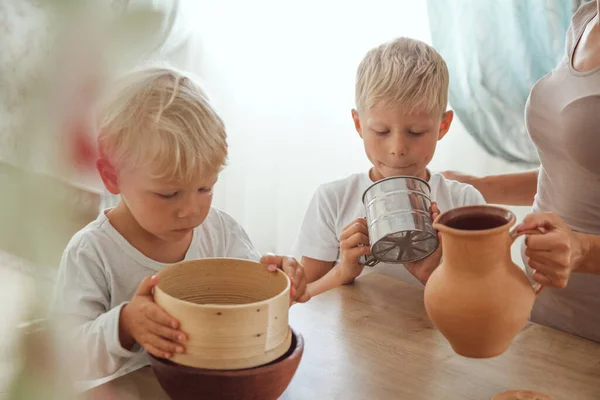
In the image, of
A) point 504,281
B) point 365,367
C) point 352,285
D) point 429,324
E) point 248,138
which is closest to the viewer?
point 504,281

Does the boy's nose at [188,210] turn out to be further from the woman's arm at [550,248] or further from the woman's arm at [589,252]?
the woman's arm at [589,252]

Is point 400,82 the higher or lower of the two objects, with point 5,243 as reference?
lower

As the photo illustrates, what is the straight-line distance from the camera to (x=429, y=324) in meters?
1.17

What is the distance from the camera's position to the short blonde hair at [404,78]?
1382 mm

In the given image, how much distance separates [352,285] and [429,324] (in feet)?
0.72

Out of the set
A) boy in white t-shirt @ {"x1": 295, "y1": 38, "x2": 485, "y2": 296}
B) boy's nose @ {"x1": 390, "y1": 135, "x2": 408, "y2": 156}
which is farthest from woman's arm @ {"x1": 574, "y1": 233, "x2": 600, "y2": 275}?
boy's nose @ {"x1": 390, "y1": 135, "x2": 408, "y2": 156}

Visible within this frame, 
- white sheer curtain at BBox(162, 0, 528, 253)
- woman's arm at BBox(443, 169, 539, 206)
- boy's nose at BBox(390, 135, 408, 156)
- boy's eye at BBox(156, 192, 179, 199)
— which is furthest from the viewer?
white sheer curtain at BBox(162, 0, 528, 253)

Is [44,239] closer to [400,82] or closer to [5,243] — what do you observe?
[5,243]

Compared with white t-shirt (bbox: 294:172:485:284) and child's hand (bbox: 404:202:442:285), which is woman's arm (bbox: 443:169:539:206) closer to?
white t-shirt (bbox: 294:172:485:284)

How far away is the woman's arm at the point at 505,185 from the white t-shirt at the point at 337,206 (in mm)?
118

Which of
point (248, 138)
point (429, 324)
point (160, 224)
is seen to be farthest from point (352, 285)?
point (248, 138)

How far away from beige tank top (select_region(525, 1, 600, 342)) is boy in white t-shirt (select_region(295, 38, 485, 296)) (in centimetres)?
19

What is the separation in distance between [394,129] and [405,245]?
30cm

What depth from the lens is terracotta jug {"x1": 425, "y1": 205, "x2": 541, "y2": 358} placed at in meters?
0.86
